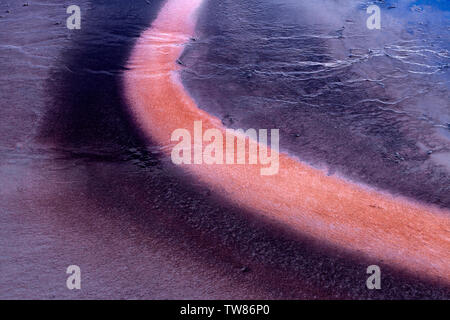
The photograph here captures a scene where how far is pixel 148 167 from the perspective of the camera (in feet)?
15.2

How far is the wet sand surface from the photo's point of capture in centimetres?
341

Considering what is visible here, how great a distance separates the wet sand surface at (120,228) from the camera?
3412 mm

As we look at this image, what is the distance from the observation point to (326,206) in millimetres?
4336

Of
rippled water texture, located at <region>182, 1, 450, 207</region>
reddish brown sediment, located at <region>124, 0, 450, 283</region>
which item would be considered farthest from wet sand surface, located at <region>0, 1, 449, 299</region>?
rippled water texture, located at <region>182, 1, 450, 207</region>

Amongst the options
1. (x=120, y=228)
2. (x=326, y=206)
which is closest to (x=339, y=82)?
(x=326, y=206)

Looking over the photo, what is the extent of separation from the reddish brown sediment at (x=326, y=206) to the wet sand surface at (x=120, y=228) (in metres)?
0.16

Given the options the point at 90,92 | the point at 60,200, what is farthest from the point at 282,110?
the point at 60,200

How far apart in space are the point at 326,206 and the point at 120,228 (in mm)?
2047

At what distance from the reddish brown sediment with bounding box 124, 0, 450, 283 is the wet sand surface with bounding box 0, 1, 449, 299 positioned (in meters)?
0.16

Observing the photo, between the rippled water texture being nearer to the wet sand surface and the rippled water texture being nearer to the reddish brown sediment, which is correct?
the reddish brown sediment

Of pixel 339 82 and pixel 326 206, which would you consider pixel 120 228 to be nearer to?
pixel 326 206

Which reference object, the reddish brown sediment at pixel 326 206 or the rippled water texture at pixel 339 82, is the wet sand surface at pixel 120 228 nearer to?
the reddish brown sediment at pixel 326 206
